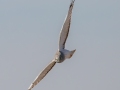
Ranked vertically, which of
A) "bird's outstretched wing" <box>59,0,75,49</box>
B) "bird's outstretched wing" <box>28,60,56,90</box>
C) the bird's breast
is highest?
"bird's outstretched wing" <box>59,0,75,49</box>

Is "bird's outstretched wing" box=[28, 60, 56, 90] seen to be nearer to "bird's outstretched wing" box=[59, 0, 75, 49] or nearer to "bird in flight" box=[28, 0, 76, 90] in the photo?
"bird in flight" box=[28, 0, 76, 90]

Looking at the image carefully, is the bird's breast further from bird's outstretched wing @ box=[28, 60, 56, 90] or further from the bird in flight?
bird's outstretched wing @ box=[28, 60, 56, 90]

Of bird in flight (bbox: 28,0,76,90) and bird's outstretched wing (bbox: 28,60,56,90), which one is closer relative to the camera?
bird in flight (bbox: 28,0,76,90)

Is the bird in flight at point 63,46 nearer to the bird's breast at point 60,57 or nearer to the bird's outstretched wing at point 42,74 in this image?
the bird's breast at point 60,57

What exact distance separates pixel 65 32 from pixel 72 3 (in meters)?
1.94

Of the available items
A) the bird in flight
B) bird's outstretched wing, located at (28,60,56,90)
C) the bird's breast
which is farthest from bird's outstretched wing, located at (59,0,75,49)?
bird's outstretched wing, located at (28,60,56,90)

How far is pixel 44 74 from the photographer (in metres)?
53.2

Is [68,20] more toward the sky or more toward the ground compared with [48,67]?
more toward the sky

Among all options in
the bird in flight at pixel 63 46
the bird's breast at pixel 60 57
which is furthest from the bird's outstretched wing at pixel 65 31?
the bird's breast at pixel 60 57

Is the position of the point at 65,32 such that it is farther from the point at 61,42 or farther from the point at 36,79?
the point at 36,79

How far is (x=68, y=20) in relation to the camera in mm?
51062

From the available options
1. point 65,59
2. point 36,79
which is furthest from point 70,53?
point 36,79

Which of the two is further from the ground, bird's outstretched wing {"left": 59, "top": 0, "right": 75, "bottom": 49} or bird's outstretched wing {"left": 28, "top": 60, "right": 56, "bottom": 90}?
bird's outstretched wing {"left": 59, "top": 0, "right": 75, "bottom": 49}

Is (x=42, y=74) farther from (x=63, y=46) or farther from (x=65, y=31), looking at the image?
(x=65, y=31)
